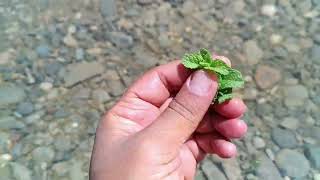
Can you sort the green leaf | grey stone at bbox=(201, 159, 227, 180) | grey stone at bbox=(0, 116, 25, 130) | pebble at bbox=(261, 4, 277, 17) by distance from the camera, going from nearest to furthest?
the green leaf < grey stone at bbox=(201, 159, 227, 180) < grey stone at bbox=(0, 116, 25, 130) < pebble at bbox=(261, 4, 277, 17)

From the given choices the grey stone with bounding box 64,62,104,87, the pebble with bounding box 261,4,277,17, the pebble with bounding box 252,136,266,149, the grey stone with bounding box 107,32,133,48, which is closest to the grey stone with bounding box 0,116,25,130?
the grey stone with bounding box 64,62,104,87

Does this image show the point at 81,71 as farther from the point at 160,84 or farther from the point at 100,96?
the point at 160,84

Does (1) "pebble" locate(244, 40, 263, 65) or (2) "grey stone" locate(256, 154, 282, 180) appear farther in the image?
(1) "pebble" locate(244, 40, 263, 65)

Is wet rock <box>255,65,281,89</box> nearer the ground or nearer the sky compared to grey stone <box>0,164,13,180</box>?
nearer the sky

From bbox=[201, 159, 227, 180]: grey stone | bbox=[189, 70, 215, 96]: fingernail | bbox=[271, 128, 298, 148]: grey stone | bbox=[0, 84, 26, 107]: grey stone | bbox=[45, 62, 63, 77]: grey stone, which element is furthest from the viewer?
bbox=[45, 62, 63, 77]: grey stone

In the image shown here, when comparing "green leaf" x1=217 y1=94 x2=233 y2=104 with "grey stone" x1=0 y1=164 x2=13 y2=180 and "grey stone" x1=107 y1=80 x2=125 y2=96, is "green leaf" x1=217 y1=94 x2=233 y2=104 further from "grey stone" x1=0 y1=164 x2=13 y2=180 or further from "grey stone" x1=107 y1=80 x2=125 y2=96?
"grey stone" x1=0 y1=164 x2=13 y2=180

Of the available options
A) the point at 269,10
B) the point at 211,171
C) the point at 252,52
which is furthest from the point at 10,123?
the point at 269,10

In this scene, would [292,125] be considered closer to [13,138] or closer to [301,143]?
[301,143]

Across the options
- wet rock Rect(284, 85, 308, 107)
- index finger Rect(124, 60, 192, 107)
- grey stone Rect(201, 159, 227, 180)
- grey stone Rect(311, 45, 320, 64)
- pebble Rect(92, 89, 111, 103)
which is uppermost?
index finger Rect(124, 60, 192, 107)

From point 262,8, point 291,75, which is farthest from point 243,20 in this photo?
point 291,75
